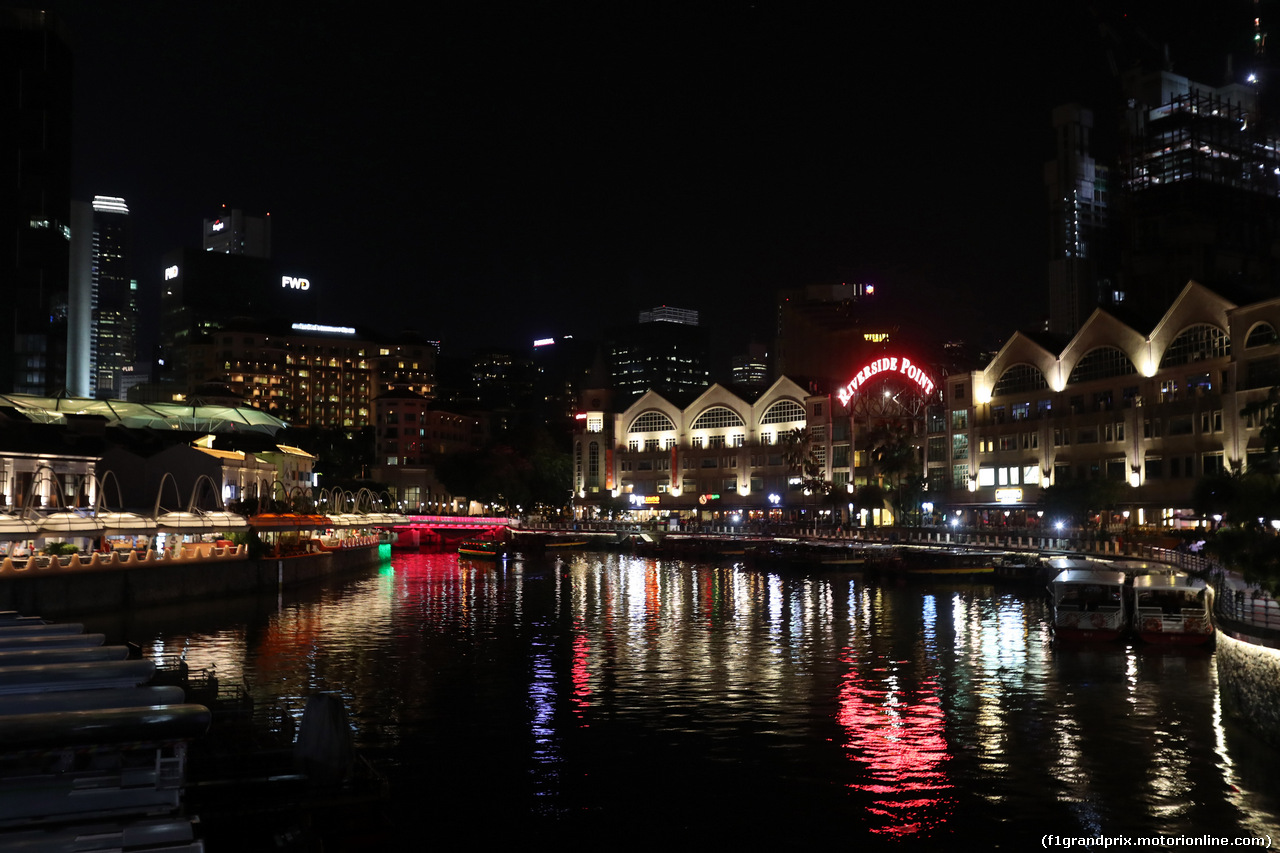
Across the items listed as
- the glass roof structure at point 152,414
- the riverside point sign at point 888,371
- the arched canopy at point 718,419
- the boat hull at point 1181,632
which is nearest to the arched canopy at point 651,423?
the arched canopy at point 718,419

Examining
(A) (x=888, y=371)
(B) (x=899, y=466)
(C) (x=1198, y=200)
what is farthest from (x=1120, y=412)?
(C) (x=1198, y=200)

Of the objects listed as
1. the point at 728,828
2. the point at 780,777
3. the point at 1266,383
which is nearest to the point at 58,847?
the point at 728,828

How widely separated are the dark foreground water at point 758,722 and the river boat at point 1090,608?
149cm

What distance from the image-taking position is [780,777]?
95.3ft

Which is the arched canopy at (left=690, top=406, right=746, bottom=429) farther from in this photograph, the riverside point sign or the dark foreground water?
the dark foreground water

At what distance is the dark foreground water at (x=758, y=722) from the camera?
25.7 meters

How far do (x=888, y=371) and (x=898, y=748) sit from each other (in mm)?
97795

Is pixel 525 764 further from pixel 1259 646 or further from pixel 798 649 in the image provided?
pixel 798 649

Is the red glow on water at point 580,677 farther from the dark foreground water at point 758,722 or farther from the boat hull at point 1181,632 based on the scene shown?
the boat hull at point 1181,632

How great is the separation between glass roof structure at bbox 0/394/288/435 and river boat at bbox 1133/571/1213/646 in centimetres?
9480

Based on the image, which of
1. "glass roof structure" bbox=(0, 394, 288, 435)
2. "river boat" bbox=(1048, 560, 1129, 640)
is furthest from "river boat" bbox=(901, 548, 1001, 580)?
"glass roof structure" bbox=(0, 394, 288, 435)

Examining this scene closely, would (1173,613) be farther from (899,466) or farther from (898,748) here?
(899,466)

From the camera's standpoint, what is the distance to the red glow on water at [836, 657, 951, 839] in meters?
26.1

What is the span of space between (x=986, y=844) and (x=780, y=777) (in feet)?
20.7
